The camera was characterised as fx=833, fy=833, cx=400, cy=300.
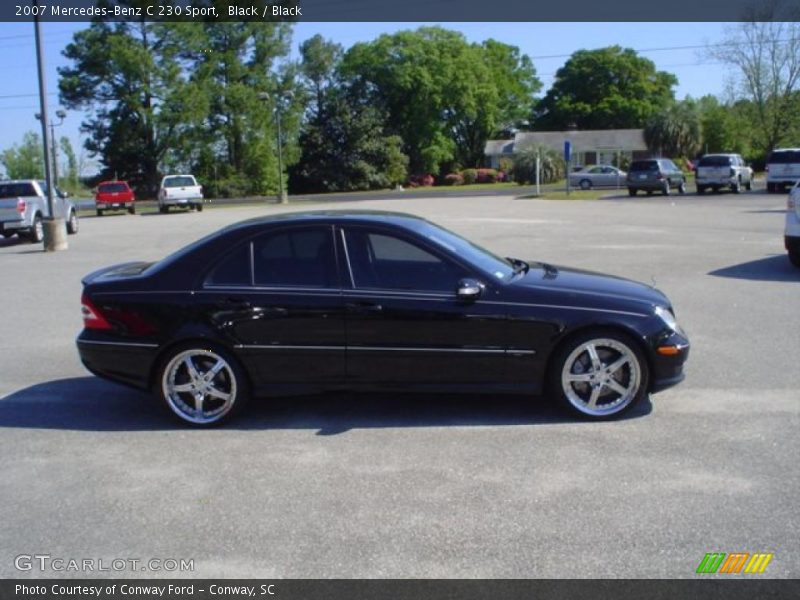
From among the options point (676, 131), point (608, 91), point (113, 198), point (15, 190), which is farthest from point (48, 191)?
point (608, 91)

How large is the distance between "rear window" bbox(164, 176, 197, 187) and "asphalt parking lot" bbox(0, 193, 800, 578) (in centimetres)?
3252

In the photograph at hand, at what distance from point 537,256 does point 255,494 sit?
11784 millimetres

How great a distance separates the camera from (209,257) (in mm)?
6191

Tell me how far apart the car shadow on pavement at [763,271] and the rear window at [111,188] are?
112 ft

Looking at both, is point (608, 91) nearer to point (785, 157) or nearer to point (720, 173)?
point (720, 173)

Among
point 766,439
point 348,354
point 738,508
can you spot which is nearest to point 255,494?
point 348,354

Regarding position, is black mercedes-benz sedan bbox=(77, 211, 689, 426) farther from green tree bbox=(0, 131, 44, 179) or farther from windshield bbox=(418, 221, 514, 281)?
green tree bbox=(0, 131, 44, 179)

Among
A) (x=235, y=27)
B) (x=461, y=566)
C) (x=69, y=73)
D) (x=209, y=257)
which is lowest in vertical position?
(x=461, y=566)

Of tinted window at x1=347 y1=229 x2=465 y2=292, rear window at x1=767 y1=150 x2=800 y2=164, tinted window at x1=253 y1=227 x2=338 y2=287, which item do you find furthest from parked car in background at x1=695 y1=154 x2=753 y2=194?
tinted window at x1=253 y1=227 x2=338 y2=287

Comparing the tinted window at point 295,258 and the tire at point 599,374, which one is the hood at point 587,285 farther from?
the tinted window at point 295,258

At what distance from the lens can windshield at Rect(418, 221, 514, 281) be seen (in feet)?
20.2

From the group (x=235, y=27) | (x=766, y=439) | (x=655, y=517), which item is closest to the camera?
(x=655, y=517)

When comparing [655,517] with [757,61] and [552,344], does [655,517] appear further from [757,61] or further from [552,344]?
[757,61]

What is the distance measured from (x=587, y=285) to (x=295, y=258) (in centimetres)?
219
